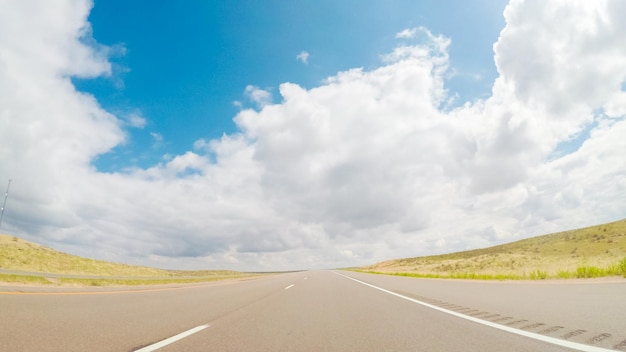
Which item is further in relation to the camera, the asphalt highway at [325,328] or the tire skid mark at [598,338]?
the asphalt highway at [325,328]

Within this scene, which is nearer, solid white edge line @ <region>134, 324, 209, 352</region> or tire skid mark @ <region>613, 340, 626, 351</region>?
tire skid mark @ <region>613, 340, 626, 351</region>

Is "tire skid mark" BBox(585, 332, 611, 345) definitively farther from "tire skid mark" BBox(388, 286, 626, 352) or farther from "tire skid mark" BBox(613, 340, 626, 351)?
"tire skid mark" BBox(613, 340, 626, 351)

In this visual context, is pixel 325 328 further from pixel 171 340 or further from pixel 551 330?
pixel 551 330

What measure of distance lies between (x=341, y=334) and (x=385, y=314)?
2923 mm

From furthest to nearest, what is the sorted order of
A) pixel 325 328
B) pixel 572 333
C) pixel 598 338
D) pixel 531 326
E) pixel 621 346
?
1. pixel 325 328
2. pixel 531 326
3. pixel 572 333
4. pixel 598 338
5. pixel 621 346

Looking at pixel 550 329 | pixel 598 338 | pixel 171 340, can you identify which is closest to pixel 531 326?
pixel 550 329

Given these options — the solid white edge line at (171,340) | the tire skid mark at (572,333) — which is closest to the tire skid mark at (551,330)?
the tire skid mark at (572,333)

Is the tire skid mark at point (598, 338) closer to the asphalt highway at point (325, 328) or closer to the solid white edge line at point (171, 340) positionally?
the asphalt highway at point (325, 328)

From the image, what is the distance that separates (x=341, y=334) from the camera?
→ 5.94 meters

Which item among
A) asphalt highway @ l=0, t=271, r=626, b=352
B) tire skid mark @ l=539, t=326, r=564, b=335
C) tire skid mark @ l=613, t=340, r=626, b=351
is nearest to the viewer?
tire skid mark @ l=613, t=340, r=626, b=351

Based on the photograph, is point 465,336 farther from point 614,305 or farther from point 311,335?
point 614,305

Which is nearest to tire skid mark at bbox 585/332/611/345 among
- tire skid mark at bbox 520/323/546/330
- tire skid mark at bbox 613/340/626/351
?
tire skid mark at bbox 613/340/626/351

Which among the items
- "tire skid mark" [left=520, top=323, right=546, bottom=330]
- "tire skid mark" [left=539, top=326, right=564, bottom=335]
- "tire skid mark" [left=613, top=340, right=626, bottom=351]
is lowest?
"tire skid mark" [left=520, top=323, right=546, bottom=330]

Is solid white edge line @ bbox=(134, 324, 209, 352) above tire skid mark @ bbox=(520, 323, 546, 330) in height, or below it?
above
